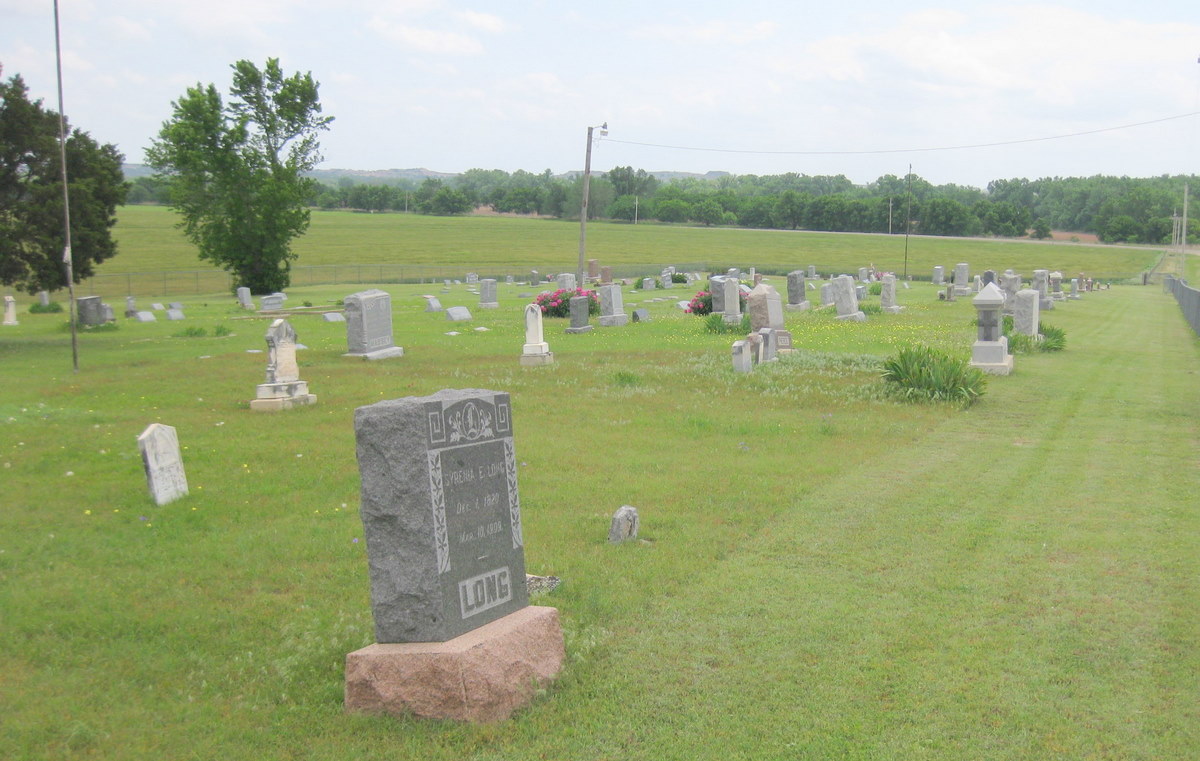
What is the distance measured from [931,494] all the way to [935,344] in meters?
14.4

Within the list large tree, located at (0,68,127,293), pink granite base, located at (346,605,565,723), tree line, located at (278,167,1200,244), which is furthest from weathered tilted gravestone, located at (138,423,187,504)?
tree line, located at (278,167,1200,244)

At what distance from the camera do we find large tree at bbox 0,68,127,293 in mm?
23219

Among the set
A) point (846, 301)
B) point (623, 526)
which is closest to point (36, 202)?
point (623, 526)

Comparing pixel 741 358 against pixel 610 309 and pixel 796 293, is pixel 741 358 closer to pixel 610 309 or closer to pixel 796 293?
pixel 610 309

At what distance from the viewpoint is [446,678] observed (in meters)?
5.02

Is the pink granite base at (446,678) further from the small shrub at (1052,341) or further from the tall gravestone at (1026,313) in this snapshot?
the tall gravestone at (1026,313)

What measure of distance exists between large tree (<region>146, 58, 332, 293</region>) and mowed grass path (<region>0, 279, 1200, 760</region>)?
33637 millimetres

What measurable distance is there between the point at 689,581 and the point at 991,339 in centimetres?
1367

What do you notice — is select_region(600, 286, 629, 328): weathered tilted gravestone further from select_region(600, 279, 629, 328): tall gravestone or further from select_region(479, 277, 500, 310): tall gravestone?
select_region(479, 277, 500, 310): tall gravestone

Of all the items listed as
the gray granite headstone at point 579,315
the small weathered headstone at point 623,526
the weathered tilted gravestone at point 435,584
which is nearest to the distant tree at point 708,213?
the gray granite headstone at point 579,315

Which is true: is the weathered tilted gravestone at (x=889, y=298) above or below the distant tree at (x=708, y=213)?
below

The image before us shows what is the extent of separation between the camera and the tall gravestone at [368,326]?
2133 centimetres

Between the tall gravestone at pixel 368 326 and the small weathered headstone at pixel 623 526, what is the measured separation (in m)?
14.2

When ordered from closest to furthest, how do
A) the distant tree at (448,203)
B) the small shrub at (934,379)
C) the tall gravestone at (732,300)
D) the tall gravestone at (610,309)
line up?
the small shrub at (934,379) → the tall gravestone at (732,300) → the tall gravestone at (610,309) → the distant tree at (448,203)
